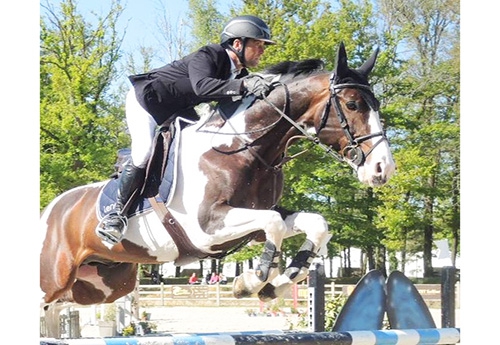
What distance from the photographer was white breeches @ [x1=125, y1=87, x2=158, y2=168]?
190 inches

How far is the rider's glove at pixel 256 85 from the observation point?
466 cm

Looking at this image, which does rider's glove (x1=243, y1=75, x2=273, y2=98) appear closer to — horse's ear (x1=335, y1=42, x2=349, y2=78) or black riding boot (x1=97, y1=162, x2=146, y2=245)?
horse's ear (x1=335, y1=42, x2=349, y2=78)

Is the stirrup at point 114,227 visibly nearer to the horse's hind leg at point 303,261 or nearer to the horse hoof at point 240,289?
the horse hoof at point 240,289

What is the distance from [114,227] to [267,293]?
3.41 feet

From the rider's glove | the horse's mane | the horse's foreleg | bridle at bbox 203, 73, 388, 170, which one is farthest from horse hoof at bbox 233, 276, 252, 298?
the horse's mane

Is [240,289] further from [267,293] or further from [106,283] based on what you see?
[106,283]

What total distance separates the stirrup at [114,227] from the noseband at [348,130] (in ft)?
4.08

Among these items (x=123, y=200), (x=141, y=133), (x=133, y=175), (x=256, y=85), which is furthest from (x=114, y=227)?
(x=256, y=85)

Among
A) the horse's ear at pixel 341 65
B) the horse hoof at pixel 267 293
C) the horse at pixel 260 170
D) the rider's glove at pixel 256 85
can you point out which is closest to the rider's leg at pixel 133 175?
the horse at pixel 260 170

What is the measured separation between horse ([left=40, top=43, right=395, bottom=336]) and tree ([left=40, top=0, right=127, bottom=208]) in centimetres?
1400

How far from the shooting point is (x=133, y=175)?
4816 mm
